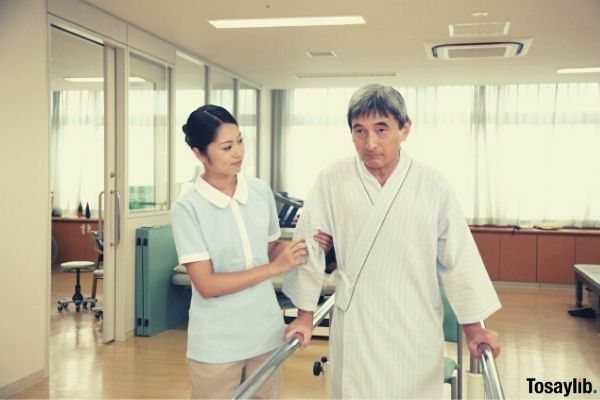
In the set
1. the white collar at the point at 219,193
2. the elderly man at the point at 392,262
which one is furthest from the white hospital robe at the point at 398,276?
the white collar at the point at 219,193

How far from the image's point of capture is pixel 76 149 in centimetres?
963

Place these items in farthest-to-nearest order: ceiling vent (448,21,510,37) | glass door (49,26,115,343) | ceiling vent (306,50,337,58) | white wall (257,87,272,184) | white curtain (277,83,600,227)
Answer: white wall (257,87,272,184)
glass door (49,26,115,343)
white curtain (277,83,600,227)
ceiling vent (306,50,337,58)
ceiling vent (448,21,510,37)

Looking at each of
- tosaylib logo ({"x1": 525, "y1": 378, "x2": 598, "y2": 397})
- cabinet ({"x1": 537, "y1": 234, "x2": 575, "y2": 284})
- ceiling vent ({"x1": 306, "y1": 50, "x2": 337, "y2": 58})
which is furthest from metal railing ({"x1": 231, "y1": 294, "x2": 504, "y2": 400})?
cabinet ({"x1": 537, "y1": 234, "x2": 575, "y2": 284})

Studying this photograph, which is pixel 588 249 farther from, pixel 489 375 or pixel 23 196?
pixel 489 375

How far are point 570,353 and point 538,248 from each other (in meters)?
3.43

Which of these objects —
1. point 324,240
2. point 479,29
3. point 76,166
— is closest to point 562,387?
point 479,29

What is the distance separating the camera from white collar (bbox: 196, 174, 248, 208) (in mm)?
1785

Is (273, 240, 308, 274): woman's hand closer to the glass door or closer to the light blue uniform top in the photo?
the light blue uniform top

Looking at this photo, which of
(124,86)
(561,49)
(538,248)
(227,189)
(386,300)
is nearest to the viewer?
(386,300)

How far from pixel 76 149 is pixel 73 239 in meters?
1.36

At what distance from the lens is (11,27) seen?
154 inches

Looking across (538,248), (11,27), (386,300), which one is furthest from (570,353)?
(11,27)

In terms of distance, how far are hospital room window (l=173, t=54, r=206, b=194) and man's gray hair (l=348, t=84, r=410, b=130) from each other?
15.6 ft

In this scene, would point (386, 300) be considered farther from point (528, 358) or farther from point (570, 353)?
point (570, 353)
